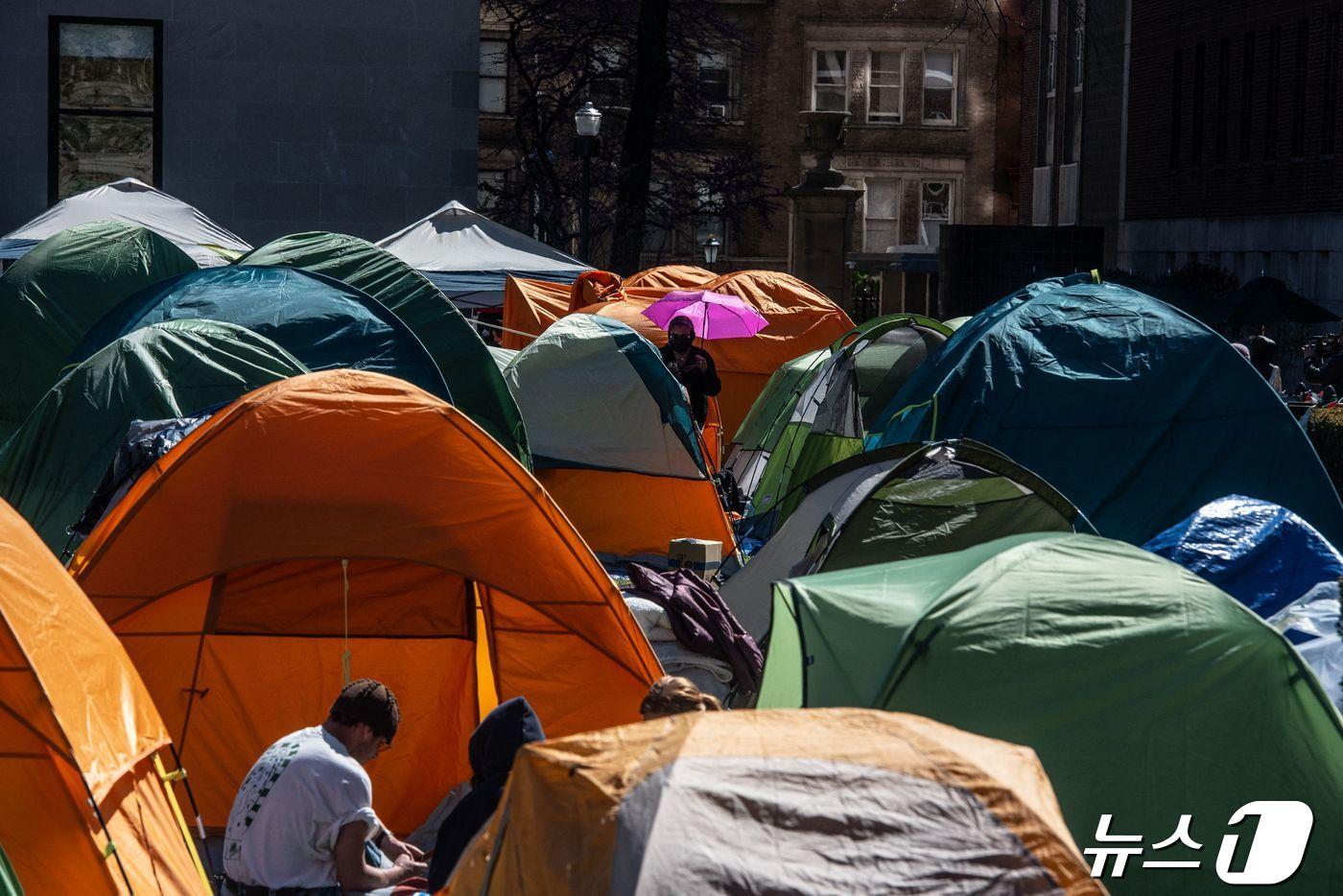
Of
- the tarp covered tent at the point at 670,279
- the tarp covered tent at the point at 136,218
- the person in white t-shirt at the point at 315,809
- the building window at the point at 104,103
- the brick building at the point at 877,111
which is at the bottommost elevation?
the person in white t-shirt at the point at 315,809

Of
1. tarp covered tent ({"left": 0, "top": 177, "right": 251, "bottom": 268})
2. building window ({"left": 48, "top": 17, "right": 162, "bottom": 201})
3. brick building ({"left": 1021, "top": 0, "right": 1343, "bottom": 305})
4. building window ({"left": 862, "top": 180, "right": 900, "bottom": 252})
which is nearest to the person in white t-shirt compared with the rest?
tarp covered tent ({"left": 0, "top": 177, "right": 251, "bottom": 268})

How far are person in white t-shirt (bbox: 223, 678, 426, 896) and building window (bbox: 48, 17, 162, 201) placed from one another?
17.1 m

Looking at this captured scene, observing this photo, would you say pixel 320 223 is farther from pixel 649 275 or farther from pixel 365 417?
pixel 365 417

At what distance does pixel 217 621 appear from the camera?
7.53 m

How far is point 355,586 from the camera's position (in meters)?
7.70

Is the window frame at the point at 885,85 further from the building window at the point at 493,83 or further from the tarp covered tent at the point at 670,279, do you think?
the tarp covered tent at the point at 670,279

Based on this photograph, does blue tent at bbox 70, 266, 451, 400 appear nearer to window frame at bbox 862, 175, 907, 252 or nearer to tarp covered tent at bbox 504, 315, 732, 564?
tarp covered tent at bbox 504, 315, 732, 564

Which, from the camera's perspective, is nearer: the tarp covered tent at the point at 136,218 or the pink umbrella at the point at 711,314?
the pink umbrella at the point at 711,314

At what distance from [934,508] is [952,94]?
129 feet

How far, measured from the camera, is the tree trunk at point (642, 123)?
23.1 metres

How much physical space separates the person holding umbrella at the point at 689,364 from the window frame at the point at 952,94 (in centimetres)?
3349

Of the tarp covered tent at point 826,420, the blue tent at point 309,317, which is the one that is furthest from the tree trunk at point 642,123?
the blue tent at point 309,317

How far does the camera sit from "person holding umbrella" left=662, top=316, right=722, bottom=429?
14.5 meters

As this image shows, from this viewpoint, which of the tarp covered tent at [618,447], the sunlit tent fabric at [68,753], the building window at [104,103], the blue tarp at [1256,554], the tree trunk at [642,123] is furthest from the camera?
the tree trunk at [642,123]
